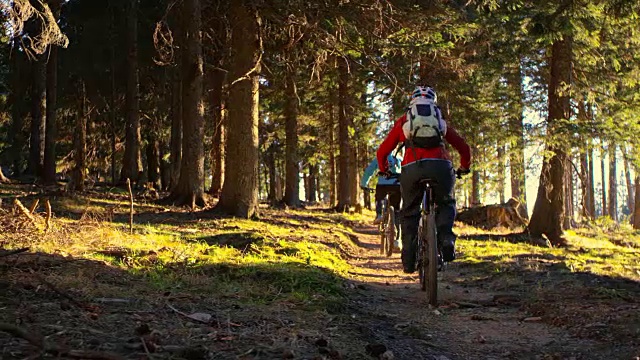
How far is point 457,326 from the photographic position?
4.68 m

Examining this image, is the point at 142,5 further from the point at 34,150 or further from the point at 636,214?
the point at 636,214

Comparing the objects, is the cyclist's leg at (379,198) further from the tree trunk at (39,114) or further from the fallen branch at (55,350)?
the tree trunk at (39,114)

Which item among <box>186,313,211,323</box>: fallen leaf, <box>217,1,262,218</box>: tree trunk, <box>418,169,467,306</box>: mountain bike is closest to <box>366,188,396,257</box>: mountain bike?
<box>217,1,262,218</box>: tree trunk

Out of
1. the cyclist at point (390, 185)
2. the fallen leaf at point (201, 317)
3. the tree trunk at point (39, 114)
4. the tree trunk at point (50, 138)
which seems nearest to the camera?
→ the fallen leaf at point (201, 317)

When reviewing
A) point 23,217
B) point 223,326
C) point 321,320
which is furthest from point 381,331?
point 23,217

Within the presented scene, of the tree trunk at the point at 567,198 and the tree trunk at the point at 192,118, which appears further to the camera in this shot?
the tree trunk at the point at 567,198

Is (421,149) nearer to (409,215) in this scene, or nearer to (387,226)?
(409,215)

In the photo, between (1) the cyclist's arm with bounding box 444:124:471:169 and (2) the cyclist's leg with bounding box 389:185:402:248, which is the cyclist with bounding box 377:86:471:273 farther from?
(2) the cyclist's leg with bounding box 389:185:402:248

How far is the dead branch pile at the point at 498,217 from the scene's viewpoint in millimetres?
20438

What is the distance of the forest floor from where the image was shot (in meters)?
2.89

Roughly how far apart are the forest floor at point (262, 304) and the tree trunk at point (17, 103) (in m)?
20.7

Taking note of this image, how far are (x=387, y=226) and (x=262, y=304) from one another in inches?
241

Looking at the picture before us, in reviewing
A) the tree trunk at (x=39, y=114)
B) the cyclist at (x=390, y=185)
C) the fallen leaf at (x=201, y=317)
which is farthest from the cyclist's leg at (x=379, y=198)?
the tree trunk at (x=39, y=114)

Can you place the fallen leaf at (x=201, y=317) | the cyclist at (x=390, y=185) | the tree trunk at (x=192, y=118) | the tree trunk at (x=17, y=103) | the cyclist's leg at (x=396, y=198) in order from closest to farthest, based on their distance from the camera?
the fallen leaf at (x=201, y=317) → the cyclist at (x=390, y=185) → the cyclist's leg at (x=396, y=198) → the tree trunk at (x=192, y=118) → the tree trunk at (x=17, y=103)
